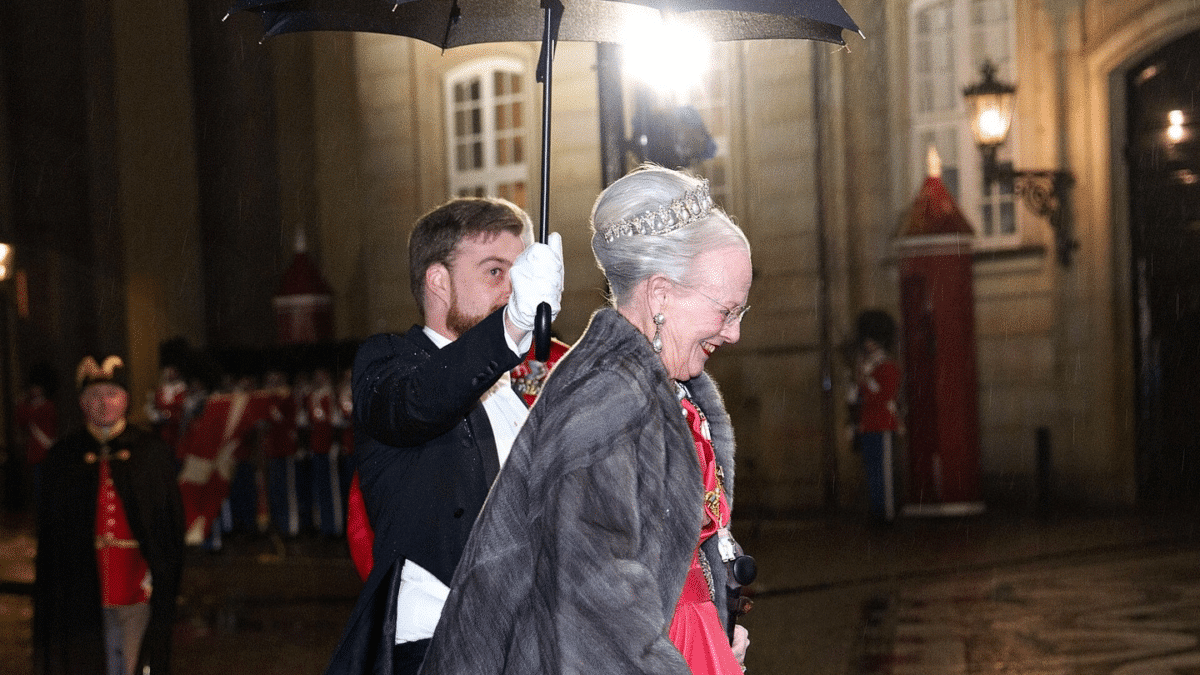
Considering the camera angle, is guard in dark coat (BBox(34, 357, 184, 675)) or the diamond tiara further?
guard in dark coat (BBox(34, 357, 184, 675))

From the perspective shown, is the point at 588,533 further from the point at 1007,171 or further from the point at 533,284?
the point at 1007,171

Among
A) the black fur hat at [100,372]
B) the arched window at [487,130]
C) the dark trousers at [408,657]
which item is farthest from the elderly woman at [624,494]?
the arched window at [487,130]

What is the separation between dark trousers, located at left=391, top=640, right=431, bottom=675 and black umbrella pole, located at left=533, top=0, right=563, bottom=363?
1.94 feet

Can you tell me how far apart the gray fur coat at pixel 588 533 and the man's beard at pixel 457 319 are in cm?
82

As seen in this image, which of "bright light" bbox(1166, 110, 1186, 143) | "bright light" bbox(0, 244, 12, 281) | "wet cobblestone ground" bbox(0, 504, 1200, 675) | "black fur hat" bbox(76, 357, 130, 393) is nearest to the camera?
"black fur hat" bbox(76, 357, 130, 393)

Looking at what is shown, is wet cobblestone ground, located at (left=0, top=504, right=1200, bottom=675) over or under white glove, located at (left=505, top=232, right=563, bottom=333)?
under

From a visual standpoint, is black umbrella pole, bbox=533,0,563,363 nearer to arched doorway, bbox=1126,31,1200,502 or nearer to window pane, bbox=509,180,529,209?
arched doorway, bbox=1126,31,1200,502

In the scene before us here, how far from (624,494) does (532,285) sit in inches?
21.7

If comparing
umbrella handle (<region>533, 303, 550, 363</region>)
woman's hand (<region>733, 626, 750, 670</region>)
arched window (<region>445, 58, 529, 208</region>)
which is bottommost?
woman's hand (<region>733, 626, 750, 670</region>)

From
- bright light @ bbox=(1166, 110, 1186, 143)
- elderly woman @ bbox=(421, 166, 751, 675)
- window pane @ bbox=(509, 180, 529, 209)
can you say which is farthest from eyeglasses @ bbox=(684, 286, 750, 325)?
window pane @ bbox=(509, 180, 529, 209)

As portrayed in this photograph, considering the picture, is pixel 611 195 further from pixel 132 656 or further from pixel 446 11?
pixel 132 656

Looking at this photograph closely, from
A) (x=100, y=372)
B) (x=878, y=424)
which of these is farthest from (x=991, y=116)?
(x=100, y=372)

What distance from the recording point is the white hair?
7.64 ft

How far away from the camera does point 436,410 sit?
8.71ft
